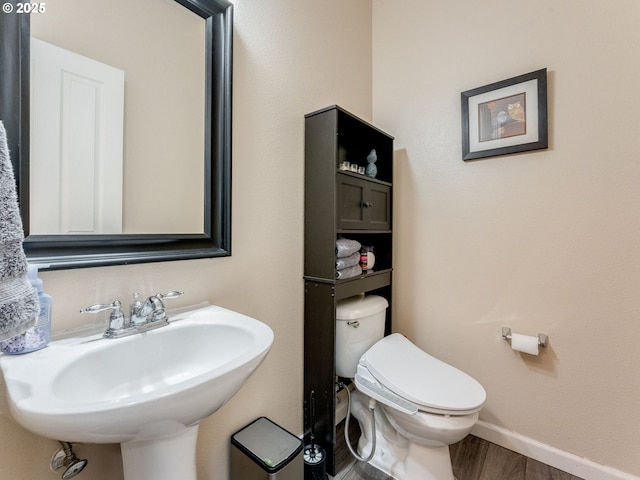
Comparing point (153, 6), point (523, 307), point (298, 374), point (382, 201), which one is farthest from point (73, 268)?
point (523, 307)

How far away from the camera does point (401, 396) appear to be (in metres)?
→ 1.09

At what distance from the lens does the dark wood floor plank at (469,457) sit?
125 cm

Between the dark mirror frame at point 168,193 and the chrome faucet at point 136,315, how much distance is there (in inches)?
4.4

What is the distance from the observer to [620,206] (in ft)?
3.78

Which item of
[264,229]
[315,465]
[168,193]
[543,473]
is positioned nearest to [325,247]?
[264,229]

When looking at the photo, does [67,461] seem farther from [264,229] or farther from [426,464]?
[426,464]

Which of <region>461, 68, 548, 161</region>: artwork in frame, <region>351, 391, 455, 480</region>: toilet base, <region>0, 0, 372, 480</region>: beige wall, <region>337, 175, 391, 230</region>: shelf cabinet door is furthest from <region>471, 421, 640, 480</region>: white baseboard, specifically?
<region>461, 68, 548, 161</region>: artwork in frame

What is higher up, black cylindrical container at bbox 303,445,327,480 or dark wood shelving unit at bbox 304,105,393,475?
dark wood shelving unit at bbox 304,105,393,475

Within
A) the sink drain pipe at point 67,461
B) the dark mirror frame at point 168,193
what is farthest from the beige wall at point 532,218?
the sink drain pipe at point 67,461

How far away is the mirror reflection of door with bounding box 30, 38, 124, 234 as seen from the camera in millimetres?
689

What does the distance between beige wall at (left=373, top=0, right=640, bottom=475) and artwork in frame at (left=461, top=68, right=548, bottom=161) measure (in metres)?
0.05

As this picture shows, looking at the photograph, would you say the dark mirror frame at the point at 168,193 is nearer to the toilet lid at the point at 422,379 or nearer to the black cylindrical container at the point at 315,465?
the toilet lid at the point at 422,379

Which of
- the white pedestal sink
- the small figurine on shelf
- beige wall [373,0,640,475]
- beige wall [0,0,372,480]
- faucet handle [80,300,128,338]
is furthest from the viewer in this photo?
the small figurine on shelf

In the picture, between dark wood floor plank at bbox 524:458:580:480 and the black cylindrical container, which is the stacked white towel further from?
dark wood floor plank at bbox 524:458:580:480
